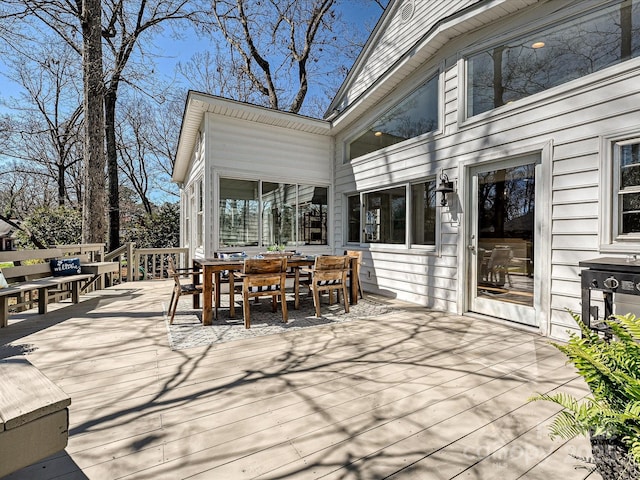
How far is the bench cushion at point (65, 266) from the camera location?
525 centimetres

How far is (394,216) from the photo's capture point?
579 cm

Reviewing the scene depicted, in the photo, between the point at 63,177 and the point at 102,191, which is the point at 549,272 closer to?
the point at 102,191

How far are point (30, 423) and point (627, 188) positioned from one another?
4.37 meters

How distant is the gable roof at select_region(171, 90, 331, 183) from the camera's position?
5.52 metres

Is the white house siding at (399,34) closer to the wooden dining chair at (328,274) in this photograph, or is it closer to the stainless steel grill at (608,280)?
the wooden dining chair at (328,274)

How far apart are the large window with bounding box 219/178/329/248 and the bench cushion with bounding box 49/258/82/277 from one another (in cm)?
241

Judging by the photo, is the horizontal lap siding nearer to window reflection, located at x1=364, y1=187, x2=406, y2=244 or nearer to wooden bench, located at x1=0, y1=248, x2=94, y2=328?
window reflection, located at x1=364, y1=187, x2=406, y2=244

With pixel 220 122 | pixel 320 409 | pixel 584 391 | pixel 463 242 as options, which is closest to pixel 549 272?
pixel 463 242

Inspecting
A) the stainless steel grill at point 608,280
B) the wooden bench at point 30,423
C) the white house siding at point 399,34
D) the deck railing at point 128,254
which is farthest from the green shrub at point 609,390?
the deck railing at point 128,254

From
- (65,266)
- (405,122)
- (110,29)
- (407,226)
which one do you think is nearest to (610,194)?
(407,226)

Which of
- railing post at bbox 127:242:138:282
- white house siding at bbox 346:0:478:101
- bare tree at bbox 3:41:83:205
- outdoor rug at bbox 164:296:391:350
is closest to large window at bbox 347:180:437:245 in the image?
outdoor rug at bbox 164:296:391:350

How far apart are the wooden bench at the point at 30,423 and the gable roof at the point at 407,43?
521 centimetres

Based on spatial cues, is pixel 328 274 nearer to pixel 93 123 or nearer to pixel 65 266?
pixel 65 266

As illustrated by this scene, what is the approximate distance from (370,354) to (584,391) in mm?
1592
